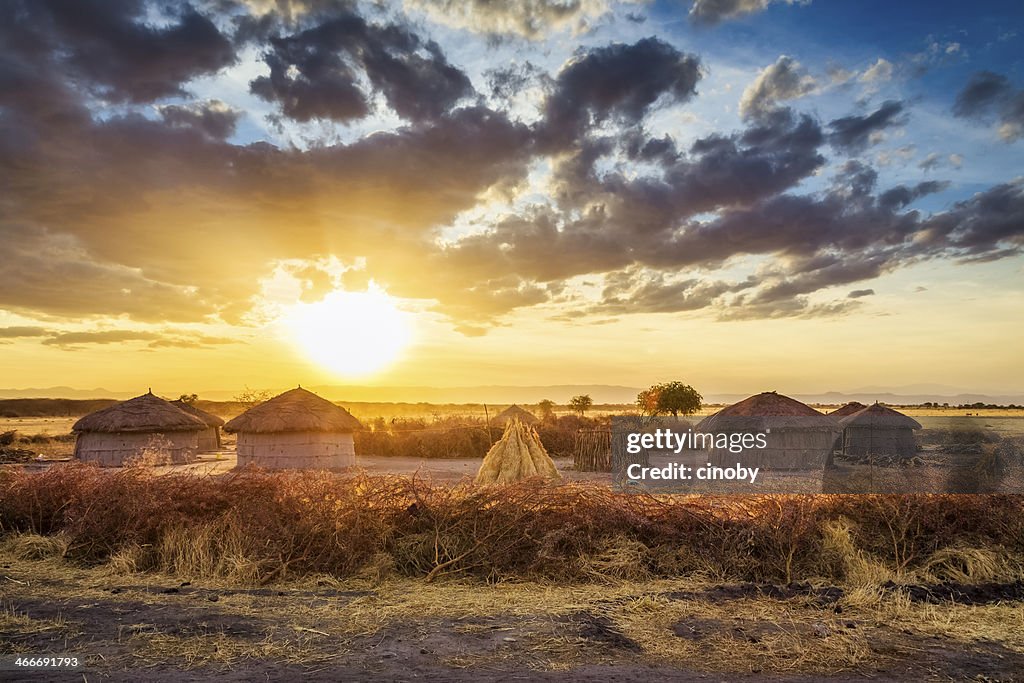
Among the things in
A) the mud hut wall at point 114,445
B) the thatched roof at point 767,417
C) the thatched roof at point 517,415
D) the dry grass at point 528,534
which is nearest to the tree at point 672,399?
the thatched roof at point 517,415

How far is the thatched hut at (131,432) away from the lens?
92.7 feet

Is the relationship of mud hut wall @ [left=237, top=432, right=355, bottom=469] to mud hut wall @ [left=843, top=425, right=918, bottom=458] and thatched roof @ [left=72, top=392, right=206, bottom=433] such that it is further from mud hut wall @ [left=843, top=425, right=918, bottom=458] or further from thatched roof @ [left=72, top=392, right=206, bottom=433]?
mud hut wall @ [left=843, top=425, right=918, bottom=458]

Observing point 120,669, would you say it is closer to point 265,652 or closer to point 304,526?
point 265,652

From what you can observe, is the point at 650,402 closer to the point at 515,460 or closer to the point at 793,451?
the point at 793,451

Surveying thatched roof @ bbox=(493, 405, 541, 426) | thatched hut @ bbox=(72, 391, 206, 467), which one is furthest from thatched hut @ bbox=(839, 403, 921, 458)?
thatched hut @ bbox=(72, 391, 206, 467)

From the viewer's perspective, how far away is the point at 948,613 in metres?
7.65

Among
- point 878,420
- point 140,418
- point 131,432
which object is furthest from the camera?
point 878,420

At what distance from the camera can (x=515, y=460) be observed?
18.5 metres

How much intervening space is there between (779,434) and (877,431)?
21.2ft

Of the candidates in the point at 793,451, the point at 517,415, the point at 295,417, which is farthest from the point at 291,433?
the point at 793,451

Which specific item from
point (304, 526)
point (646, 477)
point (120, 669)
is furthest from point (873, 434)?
point (120, 669)

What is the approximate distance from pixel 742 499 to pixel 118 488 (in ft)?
28.0

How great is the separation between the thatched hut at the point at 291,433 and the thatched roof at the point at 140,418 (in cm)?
457

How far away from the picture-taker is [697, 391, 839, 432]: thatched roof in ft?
93.8
